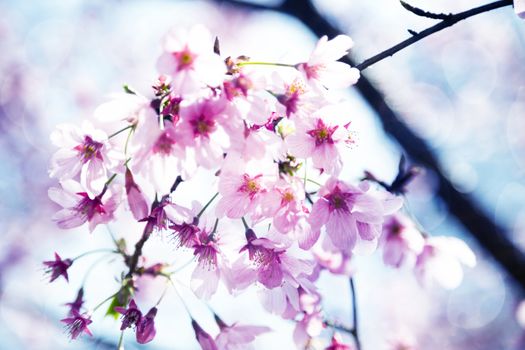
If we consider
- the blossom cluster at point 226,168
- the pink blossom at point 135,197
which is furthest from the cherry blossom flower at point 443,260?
the pink blossom at point 135,197

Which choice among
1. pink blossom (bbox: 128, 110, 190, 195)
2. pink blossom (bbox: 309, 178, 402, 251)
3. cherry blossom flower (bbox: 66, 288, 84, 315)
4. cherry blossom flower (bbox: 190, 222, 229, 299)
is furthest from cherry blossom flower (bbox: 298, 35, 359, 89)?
cherry blossom flower (bbox: 66, 288, 84, 315)

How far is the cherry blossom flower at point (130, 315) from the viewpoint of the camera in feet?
5.09

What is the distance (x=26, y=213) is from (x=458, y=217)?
7.24 m

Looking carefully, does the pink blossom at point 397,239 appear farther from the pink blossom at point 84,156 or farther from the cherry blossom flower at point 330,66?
the pink blossom at point 84,156

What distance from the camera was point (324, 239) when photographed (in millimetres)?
2088

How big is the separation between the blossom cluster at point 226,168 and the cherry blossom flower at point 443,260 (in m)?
0.89

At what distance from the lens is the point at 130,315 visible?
1565 mm

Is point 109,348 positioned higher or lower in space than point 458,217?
lower

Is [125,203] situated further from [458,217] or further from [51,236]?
[51,236]

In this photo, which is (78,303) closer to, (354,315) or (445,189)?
(354,315)

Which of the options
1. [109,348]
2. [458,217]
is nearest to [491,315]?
[458,217]

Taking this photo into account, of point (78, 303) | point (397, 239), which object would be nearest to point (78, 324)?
point (78, 303)

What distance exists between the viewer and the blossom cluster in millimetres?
1274

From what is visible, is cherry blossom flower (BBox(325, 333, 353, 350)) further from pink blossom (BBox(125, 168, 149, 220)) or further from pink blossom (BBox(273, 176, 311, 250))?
pink blossom (BBox(125, 168, 149, 220))
